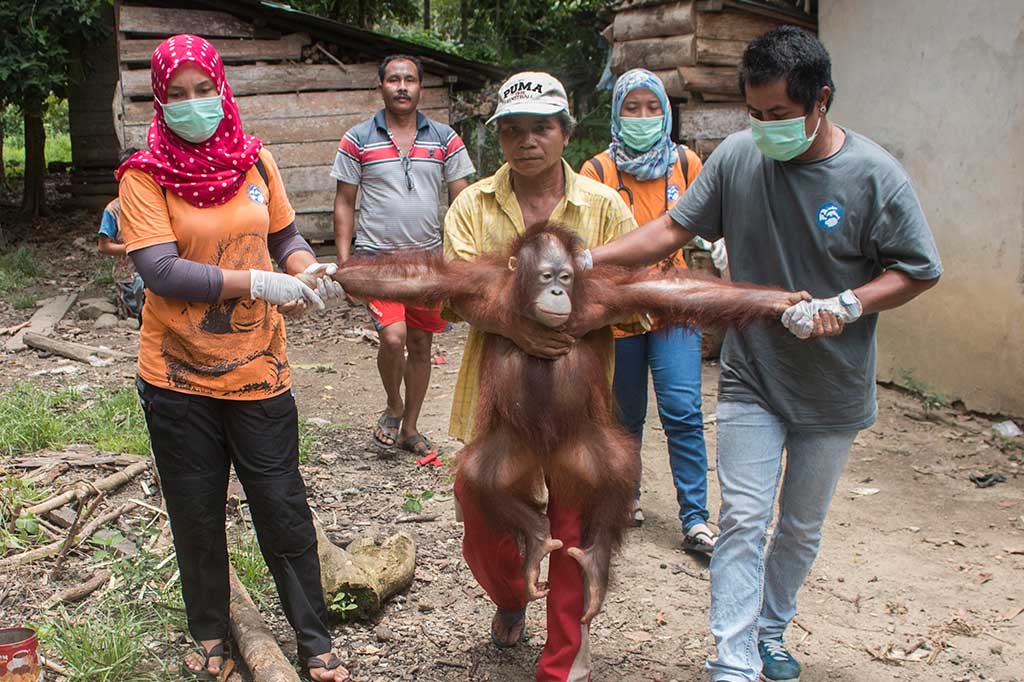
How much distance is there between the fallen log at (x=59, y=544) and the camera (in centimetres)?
411

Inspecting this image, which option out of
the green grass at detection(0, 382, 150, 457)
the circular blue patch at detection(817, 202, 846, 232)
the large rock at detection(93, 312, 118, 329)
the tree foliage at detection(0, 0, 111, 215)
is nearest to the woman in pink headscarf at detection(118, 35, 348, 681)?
the circular blue patch at detection(817, 202, 846, 232)

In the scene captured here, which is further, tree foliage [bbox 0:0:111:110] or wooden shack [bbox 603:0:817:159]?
tree foliage [bbox 0:0:111:110]

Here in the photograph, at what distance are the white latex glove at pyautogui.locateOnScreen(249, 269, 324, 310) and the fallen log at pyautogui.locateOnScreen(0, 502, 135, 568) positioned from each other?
6.25 feet

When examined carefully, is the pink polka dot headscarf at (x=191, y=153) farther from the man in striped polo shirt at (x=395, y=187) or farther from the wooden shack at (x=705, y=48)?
the wooden shack at (x=705, y=48)

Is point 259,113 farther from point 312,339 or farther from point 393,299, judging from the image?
point 393,299

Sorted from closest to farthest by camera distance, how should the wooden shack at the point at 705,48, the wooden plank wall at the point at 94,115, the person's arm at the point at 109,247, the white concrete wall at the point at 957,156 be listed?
the white concrete wall at the point at 957,156
the person's arm at the point at 109,247
the wooden shack at the point at 705,48
the wooden plank wall at the point at 94,115

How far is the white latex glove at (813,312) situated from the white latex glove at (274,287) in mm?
1515

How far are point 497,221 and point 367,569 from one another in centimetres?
155

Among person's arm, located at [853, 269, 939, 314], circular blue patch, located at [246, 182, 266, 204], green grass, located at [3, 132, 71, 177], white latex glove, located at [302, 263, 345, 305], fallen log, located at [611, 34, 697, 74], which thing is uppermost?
fallen log, located at [611, 34, 697, 74]

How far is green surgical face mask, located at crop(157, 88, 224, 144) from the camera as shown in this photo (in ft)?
9.95

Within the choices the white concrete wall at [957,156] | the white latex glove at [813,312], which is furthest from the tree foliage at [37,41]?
the white latex glove at [813,312]

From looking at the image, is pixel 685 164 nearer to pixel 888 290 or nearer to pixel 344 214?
pixel 888 290

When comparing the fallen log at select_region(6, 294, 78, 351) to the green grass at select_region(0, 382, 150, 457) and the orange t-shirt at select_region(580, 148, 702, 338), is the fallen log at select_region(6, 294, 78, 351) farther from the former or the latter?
the orange t-shirt at select_region(580, 148, 702, 338)

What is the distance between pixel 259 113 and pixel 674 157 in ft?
19.7
